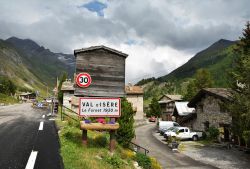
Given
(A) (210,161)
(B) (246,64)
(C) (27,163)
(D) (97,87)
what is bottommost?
(A) (210,161)

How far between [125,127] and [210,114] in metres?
16.3

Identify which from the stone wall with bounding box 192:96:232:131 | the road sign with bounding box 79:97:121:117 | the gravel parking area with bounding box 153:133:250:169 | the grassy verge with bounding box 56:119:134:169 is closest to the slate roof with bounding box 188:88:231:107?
the stone wall with bounding box 192:96:232:131

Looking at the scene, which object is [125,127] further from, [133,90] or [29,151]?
[133,90]

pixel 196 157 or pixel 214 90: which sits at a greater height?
pixel 214 90

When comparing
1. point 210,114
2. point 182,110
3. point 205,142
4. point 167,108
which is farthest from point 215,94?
point 167,108

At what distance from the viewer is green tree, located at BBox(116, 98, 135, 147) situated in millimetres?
28956

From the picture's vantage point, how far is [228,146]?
33.1 metres

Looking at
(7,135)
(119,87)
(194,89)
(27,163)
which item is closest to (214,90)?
(119,87)

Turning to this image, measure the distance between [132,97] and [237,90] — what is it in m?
39.8

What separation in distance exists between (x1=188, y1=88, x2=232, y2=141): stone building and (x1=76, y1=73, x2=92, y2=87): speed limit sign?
24256 mm

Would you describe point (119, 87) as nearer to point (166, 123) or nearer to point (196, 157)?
point (196, 157)

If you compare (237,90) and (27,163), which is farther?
(237,90)

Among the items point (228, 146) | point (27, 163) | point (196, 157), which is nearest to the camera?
point (27, 163)

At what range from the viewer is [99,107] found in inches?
562
